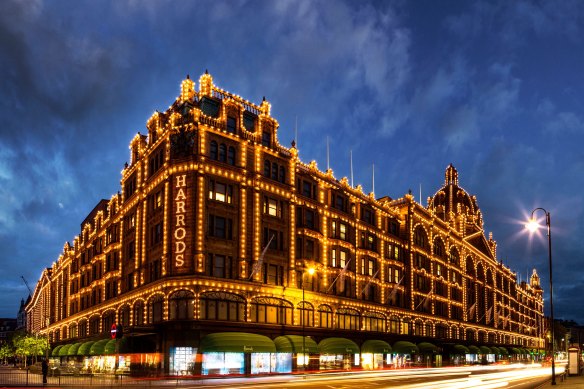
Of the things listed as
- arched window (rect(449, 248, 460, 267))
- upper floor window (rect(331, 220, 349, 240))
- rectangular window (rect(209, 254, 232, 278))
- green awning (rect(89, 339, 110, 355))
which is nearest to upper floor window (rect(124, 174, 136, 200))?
green awning (rect(89, 339, 110, 355))

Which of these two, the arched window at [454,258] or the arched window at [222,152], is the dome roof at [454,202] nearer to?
the arched window at [454,258]

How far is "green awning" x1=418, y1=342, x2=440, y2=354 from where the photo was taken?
90.7 metres

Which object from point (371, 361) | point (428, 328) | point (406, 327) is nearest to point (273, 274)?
point (371, 361)

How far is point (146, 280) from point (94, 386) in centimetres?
2250

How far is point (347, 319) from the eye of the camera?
76.8 meters

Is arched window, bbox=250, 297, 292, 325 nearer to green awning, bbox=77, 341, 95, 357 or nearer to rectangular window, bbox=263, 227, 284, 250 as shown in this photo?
rectangular window, bbox=263, 227, 284, 250

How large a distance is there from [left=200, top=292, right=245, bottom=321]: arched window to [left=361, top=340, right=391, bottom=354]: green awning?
22757 mm

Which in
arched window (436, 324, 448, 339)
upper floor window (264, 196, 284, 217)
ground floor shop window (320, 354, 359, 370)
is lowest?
ground floor shop window (320, 354, 359, 370)

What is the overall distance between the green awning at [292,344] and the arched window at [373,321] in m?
17.5

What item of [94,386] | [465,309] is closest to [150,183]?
[94,386]

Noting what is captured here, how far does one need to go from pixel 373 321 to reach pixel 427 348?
45.5 feet

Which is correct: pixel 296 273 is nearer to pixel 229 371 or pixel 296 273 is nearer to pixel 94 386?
pixel 229 371

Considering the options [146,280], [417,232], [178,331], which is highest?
[417,232]

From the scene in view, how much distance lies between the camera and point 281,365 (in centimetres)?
6384
